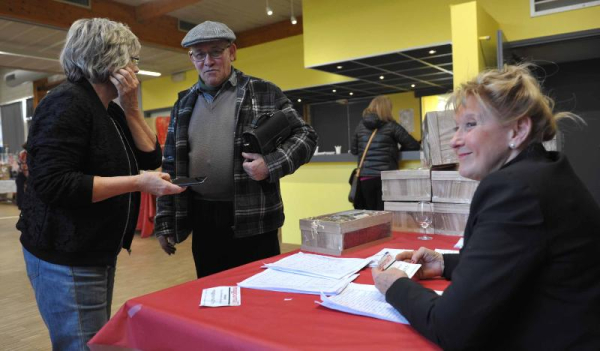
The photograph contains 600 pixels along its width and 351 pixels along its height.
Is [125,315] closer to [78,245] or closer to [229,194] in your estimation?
[78,245]

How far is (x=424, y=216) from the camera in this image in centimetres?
A: 194

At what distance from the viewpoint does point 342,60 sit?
5438 millimetres

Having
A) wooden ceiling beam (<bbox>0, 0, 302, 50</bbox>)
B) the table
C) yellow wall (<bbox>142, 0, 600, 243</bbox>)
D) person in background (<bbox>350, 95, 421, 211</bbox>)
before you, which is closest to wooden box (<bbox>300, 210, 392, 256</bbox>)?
the table

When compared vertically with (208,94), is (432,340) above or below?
below

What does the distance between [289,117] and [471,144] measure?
1058mm

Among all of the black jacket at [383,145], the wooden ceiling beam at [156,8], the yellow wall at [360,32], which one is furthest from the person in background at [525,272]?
the wooden ceiling beam at [156,8]

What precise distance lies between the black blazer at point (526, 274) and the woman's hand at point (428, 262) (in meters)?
0.45

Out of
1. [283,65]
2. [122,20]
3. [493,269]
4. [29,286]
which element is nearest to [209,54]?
[493,269]

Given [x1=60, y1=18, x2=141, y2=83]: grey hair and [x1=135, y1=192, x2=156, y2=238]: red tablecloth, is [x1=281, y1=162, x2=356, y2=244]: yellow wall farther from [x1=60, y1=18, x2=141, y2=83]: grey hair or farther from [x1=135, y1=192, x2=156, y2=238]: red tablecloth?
[x1=60, y1=18, x2=141, y2=83]: grey hair

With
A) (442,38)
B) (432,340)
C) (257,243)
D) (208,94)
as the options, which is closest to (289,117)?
(208,94)

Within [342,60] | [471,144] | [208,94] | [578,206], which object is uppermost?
[342,60]

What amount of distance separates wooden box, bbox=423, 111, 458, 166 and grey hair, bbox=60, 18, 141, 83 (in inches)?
61.4

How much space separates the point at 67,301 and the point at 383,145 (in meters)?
3.80

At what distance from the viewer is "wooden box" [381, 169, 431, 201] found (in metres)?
2.08
